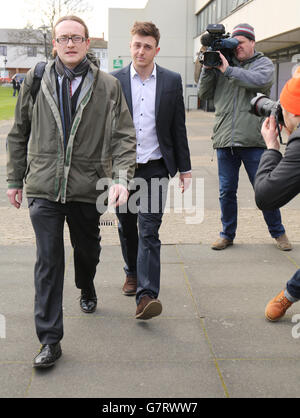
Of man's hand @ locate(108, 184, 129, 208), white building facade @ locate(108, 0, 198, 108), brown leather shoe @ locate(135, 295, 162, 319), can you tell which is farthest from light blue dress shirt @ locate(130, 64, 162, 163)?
white building facade @ locate(108, 0, 198, 108)

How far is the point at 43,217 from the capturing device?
3234 millimetres

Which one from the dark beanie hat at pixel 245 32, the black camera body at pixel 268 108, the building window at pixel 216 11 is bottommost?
the black camera body at pixel 268 108

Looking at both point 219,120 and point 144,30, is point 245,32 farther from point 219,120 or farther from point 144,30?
point 144,30

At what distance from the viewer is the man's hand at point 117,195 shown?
127 inches

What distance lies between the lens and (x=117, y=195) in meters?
3.23

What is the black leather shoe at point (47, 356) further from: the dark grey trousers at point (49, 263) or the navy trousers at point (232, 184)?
the navy trousers at point (232, 184)

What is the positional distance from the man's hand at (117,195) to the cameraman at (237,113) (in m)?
2.23

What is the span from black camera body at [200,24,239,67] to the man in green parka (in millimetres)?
1952

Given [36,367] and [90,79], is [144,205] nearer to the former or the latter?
[90,79]

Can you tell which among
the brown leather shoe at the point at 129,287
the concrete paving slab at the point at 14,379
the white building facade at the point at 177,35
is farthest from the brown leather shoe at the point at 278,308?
the white building facade at the point at 177,35

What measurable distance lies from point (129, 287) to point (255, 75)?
7.42ft

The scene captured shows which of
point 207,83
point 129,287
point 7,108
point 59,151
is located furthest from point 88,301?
point 7,108

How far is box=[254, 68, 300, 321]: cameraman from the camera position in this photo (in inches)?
103

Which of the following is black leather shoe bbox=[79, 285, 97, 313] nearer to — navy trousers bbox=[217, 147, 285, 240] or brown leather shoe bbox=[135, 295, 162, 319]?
brown leather shoe bbox=[135, 295, 162, 319]
